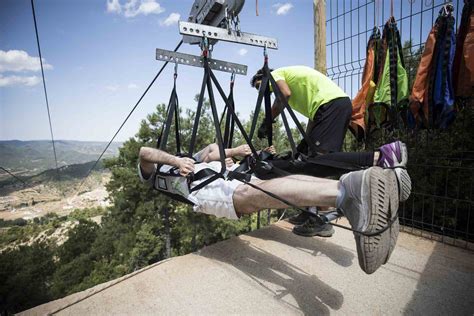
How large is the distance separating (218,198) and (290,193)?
482 millimetres

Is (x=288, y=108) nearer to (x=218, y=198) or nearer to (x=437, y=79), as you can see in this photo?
(x=218, y=198)

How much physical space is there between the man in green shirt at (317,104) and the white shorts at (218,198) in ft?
2.42

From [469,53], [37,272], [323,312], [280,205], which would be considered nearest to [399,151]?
[280,205]

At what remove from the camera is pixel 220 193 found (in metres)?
1.55

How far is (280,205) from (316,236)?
134 cm

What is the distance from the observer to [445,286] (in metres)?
1.62

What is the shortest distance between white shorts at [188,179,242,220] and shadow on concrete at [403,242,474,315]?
1.12 meters

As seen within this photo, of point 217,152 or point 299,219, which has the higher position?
point 217,152

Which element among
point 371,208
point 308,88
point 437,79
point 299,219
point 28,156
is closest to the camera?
point 371,208

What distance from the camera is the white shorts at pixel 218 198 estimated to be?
4.99ft

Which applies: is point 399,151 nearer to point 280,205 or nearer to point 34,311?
point 280,205

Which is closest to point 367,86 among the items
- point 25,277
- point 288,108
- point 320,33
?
point 320,33

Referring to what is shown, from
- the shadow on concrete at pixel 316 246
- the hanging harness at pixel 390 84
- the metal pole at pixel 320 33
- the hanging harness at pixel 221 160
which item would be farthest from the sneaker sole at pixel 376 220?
the metal pole at pixel 320 33

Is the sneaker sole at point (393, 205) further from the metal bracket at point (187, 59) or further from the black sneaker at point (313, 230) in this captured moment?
the metal bracket at point (187, 59)
